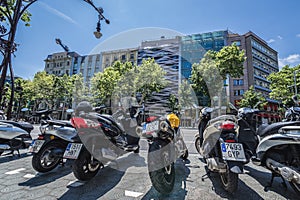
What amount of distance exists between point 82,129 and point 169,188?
4.76 ft

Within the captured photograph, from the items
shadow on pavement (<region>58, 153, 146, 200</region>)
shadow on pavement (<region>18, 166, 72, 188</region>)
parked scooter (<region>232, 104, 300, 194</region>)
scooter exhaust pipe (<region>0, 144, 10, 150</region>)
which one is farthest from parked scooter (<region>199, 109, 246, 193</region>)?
scooter exhaust pipe (<region>0, 144, 10, 150</region>)

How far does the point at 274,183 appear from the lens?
8.14ft

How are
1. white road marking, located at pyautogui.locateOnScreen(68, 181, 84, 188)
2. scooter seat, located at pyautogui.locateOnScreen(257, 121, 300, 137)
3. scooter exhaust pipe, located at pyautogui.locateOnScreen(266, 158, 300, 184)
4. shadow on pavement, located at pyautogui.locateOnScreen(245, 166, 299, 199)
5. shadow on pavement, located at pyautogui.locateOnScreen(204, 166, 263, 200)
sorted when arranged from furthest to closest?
scooter seat, located at pyautogui.locateOnScreen(257, 121, 300, 137) < white road marking, located at pyautogui.locateOnScreen(68, 181, 84, 188) < shadow on pavement, located at pyautogui.locateOnScreen(245, 166, 299, 199) < shadow on pavement, located at pyautogui.locateOnScreen(204, 166, 263, 200) < scooter exhaust pipe, located at pyautogui.locateOnScreen(266, 158, 300, 184)

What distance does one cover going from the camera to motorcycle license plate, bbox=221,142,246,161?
190 cm

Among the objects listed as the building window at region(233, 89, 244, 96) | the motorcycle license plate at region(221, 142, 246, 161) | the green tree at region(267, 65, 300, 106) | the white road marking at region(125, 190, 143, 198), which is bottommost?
the white road marking at region(125, 190, 143, 198)

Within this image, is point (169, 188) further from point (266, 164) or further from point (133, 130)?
point (133, 130)

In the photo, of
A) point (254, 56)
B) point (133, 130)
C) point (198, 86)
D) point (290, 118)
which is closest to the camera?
point (290, 118)

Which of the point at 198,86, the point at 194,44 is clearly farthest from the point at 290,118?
the point at 194,44

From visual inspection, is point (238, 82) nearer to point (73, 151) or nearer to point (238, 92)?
point (238, 92)

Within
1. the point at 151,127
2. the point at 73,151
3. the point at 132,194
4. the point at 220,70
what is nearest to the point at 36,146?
the point at 73,151

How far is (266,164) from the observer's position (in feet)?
7.30

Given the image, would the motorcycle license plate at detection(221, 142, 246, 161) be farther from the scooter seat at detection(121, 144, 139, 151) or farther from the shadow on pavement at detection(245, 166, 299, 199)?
the scooter seat at detection(121, 144, 139, 151)

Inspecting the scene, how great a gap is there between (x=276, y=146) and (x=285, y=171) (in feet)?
1.33

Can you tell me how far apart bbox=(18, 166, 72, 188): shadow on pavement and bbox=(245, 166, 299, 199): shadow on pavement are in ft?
10.7
